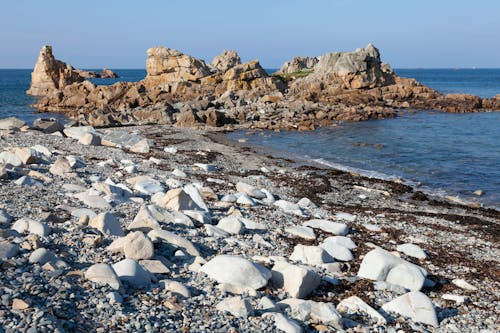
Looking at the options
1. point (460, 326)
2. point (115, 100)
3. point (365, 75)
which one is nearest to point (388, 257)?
point (460, 326)

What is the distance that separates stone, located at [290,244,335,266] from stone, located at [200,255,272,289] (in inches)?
54.2

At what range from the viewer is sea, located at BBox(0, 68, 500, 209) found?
18.6m

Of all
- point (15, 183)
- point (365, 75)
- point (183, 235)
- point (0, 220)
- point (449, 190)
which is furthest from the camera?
point (365, 75)

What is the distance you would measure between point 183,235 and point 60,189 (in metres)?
3.85

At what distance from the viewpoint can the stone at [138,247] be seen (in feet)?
21.9

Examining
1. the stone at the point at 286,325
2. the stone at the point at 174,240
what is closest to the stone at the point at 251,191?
the stone at the point at 174,240

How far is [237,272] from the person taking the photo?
6.32m

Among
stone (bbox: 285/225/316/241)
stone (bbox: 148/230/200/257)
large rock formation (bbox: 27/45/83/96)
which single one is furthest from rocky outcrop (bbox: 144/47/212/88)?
stone (bbox: 148/230/200/257)

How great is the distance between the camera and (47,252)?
243 inches

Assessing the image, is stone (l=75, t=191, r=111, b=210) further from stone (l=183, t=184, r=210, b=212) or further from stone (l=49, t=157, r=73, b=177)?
stone (l=49, t=157, r=73, b=177)

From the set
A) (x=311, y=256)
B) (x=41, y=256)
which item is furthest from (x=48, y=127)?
(x=311, y=256)

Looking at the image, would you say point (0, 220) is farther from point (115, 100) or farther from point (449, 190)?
point (115, 100)

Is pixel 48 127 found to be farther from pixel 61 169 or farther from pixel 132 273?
pixel 132 273

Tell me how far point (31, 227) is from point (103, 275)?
216cm
